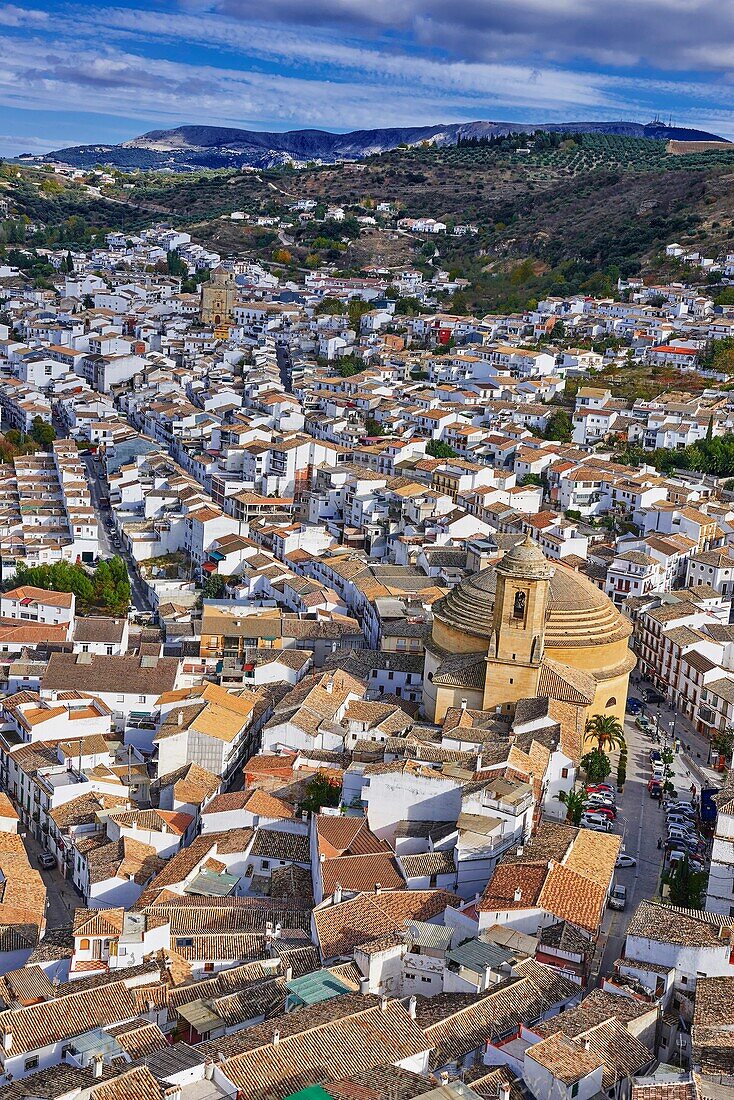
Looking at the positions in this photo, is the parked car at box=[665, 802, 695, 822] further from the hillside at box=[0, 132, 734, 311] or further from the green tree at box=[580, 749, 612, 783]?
the hillside at box=[0, 132, 734, 311]

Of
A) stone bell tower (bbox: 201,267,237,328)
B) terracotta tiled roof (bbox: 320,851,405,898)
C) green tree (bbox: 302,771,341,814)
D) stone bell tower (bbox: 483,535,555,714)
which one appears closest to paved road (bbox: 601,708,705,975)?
stone bell tower (bbox: 483,535,555,714)

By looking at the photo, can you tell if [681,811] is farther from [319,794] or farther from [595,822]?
[319,794]

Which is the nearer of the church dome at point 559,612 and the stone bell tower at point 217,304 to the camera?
the church dome at point 559,612

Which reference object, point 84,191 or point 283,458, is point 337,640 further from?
point 84,191

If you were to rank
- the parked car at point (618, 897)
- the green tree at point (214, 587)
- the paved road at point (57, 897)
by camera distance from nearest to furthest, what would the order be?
the parked car at point (618, 897), the paved road at point (57, 897), the green tree at point (214, 587)

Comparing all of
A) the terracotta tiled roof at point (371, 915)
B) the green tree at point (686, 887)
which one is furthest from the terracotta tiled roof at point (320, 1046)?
the green tree at point (686, 887)

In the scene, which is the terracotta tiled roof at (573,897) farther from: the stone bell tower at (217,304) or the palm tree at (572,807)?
the stone bell tower at (217,304)

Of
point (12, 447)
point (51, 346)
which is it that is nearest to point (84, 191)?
point (51, 346)

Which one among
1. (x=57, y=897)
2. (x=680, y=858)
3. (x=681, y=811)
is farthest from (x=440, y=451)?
(x=57, y=897)
